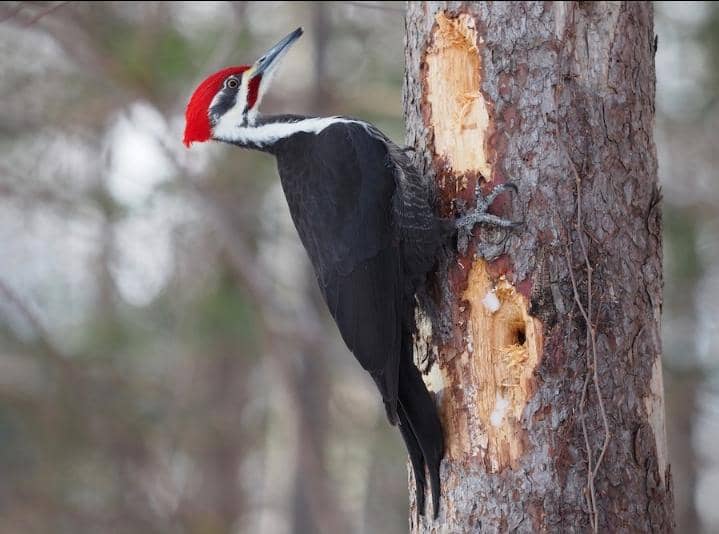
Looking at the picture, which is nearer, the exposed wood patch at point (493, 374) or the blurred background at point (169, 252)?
the exposed wood patch at point (493, 374)

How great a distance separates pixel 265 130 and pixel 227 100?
0.22 meters

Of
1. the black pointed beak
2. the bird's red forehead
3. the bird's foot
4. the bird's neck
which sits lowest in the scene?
the bird's foot

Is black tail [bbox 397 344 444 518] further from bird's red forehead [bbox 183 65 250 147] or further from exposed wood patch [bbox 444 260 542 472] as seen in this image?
bird's red forehead [bbox 183 65 250 147]

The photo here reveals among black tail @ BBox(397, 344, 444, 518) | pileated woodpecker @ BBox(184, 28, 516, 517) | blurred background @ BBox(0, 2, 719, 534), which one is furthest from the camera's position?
blurred background @ BBox(0, 2, 719, 534)

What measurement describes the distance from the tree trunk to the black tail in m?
0.04

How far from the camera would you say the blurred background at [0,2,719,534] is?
6000 millimetres

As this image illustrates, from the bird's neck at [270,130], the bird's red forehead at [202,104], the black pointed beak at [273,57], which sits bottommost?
the bird's neck at [270,130]

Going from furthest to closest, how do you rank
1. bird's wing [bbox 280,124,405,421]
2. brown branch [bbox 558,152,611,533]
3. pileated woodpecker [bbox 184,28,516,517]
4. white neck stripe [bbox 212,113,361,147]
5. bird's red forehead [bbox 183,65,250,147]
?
1. bird's red forehead [bbox 183,65,250,147]
2. white neck stripe [bbox 212,113,361,147]
3. bird's wing [bbox 280,124,405,421]
4. pileated woodpecker [bbox 184,28,516,517]
5. brown branch [bbox 558,152,611,533]

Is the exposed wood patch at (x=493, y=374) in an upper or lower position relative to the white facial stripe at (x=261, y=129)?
lower

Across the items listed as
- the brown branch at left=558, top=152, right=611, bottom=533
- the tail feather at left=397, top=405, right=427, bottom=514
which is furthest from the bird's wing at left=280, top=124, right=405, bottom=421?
the brown branch at left=558, top=152, right=611, bottom=533

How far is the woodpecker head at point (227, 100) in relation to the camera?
11.6 ft

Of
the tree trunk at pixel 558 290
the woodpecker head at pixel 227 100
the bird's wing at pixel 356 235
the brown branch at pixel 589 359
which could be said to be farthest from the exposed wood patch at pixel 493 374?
the woodpecker head at pixel 227 100

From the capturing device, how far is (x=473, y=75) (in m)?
2.85

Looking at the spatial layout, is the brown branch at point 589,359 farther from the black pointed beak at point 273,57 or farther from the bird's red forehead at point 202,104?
the bird's red forehead at point 202,104
